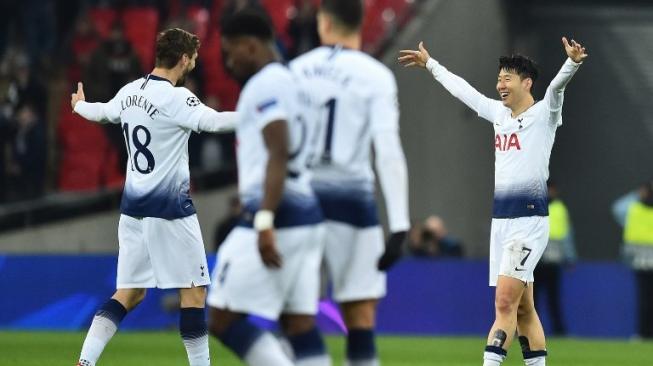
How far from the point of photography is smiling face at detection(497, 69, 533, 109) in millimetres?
11354

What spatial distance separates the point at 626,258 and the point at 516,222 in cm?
1066

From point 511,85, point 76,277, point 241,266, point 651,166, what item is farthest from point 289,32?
point 241,266

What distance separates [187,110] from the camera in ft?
34.8

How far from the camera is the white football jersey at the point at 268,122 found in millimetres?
7914

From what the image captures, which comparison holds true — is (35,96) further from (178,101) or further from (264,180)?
(264,180)

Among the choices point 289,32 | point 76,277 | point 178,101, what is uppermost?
point 289,32

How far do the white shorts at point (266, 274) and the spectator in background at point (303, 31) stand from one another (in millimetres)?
14211

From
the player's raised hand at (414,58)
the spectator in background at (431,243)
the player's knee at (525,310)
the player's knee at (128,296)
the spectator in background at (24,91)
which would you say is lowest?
the player's knee at (525,310)

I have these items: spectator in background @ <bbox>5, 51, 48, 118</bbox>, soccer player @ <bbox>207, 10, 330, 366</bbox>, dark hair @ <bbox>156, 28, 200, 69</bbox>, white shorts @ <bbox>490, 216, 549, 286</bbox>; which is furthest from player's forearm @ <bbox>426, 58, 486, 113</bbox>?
spectator in background @ <bbox>5, 51, 48, 118</bbox>

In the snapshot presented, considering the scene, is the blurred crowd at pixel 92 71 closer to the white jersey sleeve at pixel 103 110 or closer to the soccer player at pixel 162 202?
the white jersey sleeve at pixel 103 110

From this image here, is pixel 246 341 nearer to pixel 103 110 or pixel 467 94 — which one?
pixel 103 110

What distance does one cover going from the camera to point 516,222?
1139 centimetres

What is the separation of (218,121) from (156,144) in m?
0.65

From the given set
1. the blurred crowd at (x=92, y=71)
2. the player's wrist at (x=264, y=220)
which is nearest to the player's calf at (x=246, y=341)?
the player's wrist at (x=264, y=220)
